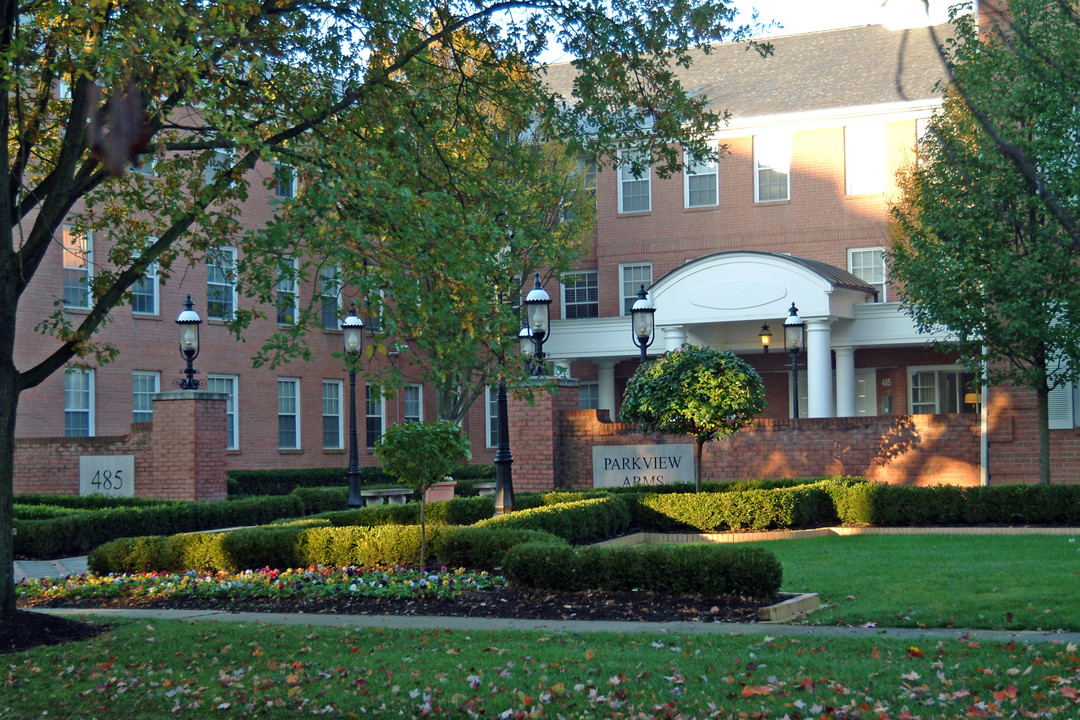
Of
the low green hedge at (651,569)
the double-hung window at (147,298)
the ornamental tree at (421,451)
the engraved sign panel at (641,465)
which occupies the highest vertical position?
the double-hung window at (147,298)

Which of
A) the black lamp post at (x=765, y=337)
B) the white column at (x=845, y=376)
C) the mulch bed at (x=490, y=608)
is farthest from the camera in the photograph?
the white column at (x=845, y=376)

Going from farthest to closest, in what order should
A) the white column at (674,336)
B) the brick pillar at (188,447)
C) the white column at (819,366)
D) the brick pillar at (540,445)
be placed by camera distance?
the white column at (674,336)
the white column at (819,366)
the brick pillar at (540,445)
the brick pillar at (188,447)

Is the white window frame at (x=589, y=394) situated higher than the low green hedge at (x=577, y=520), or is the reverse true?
the white window frame at (x=589, y=394)

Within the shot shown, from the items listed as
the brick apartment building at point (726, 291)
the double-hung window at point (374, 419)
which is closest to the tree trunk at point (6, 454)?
the brick apartment building at point (726, 291)

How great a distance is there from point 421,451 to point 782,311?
56.8ft

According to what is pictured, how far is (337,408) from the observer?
33.4 meters

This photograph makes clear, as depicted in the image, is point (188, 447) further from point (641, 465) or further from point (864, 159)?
point (864, 159)

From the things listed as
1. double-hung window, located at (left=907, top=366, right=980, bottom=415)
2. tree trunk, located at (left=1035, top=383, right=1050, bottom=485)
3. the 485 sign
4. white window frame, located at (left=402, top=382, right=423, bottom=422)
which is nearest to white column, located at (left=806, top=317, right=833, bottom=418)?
double-hung window, located at (left=907, top=366, right=980, bottom=415)

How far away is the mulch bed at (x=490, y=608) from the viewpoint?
30.1ft

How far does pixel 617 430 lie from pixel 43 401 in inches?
543

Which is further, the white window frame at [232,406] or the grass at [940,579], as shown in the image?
the white window frame at [232,406]

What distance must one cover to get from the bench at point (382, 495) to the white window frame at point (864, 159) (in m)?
16.1

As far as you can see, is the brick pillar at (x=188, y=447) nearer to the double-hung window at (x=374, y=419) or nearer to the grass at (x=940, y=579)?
the grass at (x=940, y=579)

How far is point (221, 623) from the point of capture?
31.8 feet
